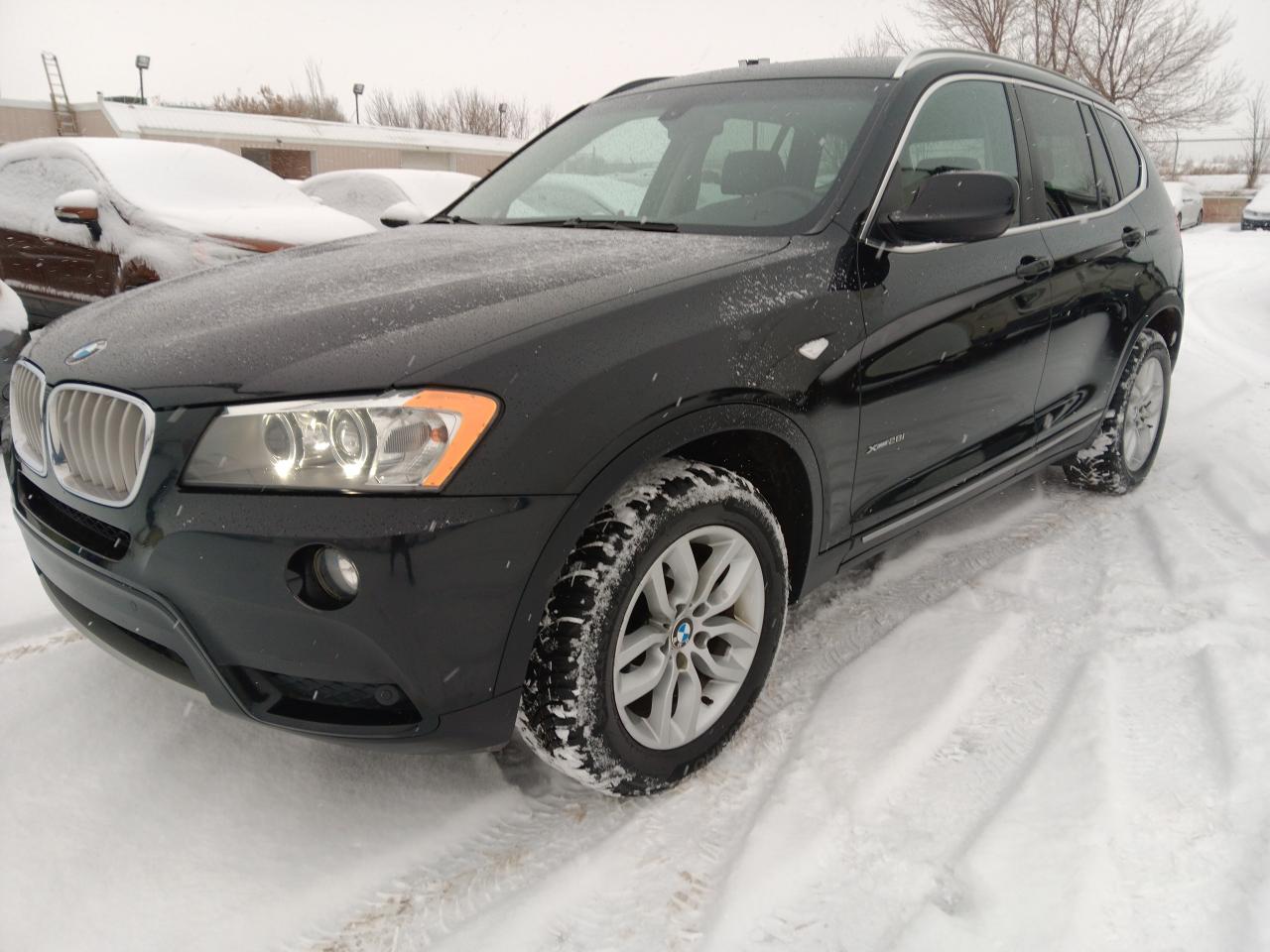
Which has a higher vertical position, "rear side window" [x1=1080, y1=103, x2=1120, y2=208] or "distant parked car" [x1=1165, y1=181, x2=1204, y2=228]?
"rear side window" [x1=1080, y1=103, x2=1120, y2=208]

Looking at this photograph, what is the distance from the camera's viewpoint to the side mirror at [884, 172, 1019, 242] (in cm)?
232

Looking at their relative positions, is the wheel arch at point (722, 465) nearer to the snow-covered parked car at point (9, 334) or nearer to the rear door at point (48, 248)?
the snow-covered parked car at point (9, 334)

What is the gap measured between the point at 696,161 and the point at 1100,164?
1893mm

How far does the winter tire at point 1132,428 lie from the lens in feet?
12.8

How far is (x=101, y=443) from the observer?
5.99ft

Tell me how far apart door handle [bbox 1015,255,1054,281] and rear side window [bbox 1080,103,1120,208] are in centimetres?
75

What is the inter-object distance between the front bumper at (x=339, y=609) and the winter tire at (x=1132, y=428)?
309cm

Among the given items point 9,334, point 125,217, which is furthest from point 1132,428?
point 125,217

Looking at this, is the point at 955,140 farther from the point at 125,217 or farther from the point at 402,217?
the point at 125,217

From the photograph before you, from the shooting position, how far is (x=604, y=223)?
8.98 ft

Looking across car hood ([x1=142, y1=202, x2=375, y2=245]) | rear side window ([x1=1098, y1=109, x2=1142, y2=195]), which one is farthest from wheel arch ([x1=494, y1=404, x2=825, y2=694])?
car hood ([x1=142, y1=202, x2=375, y2=245])

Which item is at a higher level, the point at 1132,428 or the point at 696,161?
the point at 696,161

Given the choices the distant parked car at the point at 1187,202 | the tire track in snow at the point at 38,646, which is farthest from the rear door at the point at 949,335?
the distant parked car at the point at 1187,202

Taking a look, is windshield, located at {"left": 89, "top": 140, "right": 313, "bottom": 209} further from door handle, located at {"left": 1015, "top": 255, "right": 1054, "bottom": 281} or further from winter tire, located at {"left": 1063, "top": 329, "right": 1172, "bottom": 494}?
winter tire, located at {"left": 1063, "top": 329, "right": 1172, "bottom": 494}
